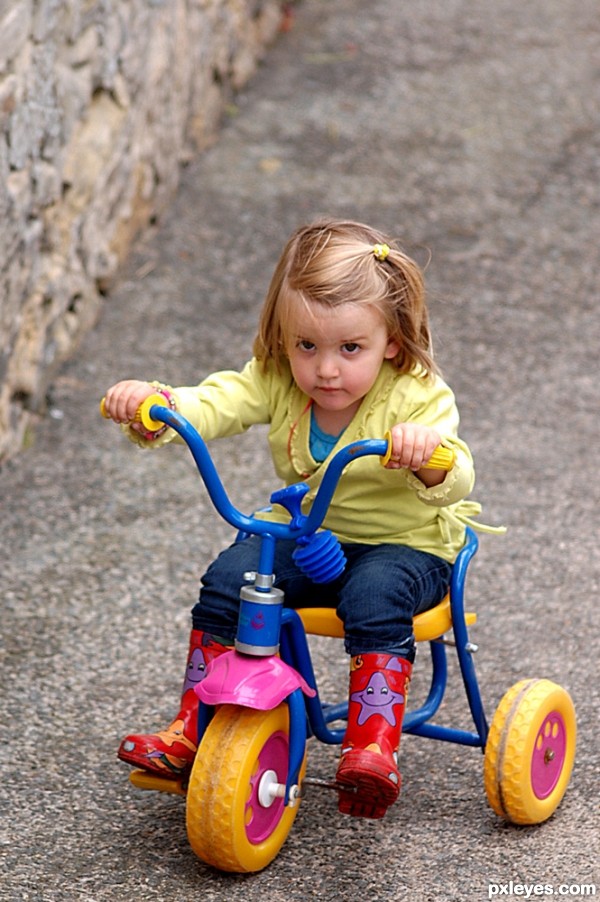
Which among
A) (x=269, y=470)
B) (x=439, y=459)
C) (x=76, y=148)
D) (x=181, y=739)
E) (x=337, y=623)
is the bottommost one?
(x=269, y=470)

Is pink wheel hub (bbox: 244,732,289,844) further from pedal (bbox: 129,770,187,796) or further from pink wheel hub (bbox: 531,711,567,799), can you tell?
pink wheel hub (bbox: 531,711,567,799)

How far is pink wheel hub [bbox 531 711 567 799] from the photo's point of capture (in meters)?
2.65

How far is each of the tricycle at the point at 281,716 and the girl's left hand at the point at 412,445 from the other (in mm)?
24

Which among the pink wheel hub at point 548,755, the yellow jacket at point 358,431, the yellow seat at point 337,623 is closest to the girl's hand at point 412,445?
the yellow jacket at point 358,431

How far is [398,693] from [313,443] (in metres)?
0.55

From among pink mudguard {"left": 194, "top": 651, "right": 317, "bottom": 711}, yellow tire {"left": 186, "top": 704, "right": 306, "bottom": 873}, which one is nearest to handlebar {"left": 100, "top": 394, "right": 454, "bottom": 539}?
pink mudguard {"left": 194, "top": 651, "right": 317, "bottom": 711}

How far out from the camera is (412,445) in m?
2.28

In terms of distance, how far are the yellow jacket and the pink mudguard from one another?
380mm

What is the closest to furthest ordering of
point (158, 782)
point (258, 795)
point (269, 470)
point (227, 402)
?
point (258, 795) < point (158, 782) < point (227, 402) < point (269, 470)

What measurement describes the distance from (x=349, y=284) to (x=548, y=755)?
108 cm

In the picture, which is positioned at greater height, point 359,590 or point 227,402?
point 227,402

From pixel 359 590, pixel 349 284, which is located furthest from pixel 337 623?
pixel 349 284

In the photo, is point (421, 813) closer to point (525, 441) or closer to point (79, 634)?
point (79, 634)

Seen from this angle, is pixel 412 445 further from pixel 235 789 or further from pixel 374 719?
pixel 235 789
